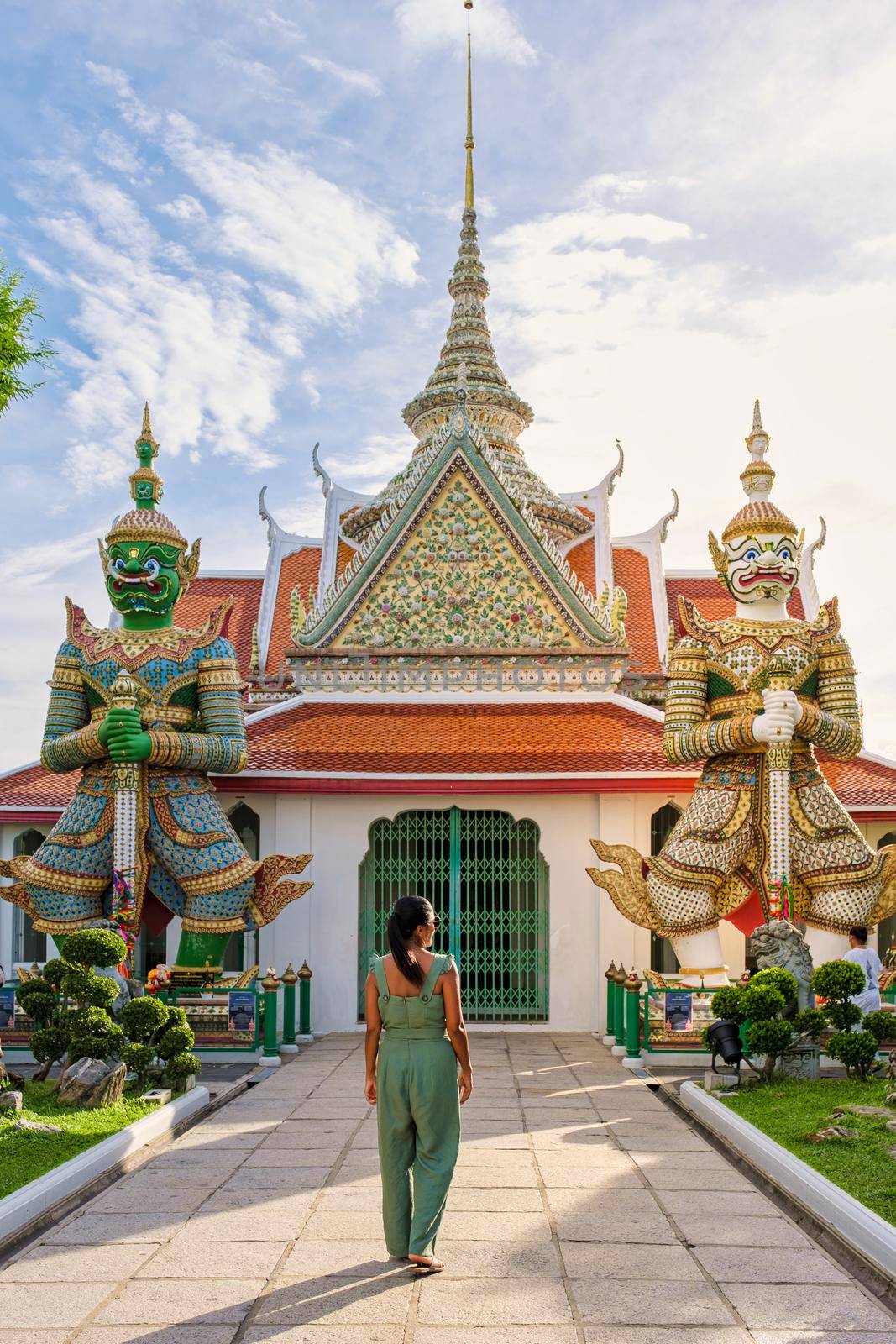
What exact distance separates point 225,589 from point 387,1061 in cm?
1456

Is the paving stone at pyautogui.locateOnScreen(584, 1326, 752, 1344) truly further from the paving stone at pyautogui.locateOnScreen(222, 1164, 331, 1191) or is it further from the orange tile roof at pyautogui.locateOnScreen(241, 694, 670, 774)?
the orange tile roof at pyautogui.locateOnScreen(241, 694, 670, 774)

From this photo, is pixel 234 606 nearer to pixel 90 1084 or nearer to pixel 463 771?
pixel 463 771

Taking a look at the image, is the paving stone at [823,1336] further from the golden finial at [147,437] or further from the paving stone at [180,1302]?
the golden finial at [147,437]

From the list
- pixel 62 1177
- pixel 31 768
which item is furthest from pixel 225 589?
pixel 62 1177

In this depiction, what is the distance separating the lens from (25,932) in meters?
13.7

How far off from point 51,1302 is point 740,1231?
2851 millimetres

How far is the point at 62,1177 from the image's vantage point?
5.70m

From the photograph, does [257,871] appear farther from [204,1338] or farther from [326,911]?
[204,1338]

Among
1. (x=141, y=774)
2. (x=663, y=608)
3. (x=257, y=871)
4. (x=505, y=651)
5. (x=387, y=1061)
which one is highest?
(x=663, y=608)

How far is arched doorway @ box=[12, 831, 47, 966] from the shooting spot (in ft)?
42.6

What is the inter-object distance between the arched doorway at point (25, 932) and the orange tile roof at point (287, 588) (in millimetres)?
4055

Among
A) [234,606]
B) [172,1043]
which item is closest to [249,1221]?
[172,1043]

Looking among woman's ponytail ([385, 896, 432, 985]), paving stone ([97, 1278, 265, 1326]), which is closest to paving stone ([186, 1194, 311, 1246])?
paving stone ([97, 1278, 265, 1326])

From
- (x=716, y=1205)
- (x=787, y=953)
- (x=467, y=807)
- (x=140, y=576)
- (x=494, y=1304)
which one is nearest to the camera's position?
(x=494, y=1304)
